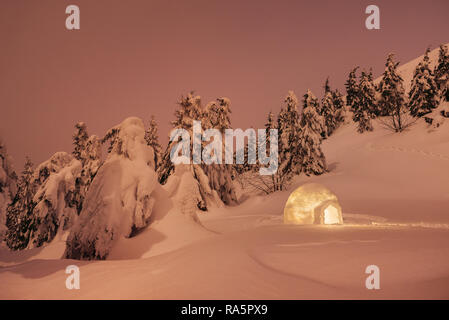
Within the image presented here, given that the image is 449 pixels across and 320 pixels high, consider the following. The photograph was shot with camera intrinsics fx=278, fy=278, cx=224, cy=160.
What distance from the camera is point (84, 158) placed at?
74.5 ft

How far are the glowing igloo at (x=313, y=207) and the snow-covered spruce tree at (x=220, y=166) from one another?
14068mm

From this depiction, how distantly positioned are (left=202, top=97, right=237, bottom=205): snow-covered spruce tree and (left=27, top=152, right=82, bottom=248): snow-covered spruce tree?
11256 millimetres

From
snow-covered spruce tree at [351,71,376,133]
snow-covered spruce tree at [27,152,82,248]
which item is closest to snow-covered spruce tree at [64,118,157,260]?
snow-covered spruce tree at [27,152,82,248]

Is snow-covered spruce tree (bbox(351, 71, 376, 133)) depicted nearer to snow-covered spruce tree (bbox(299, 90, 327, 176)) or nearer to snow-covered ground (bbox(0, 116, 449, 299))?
snow-covered spruce tree (bbox(299, 90, 327, 176))

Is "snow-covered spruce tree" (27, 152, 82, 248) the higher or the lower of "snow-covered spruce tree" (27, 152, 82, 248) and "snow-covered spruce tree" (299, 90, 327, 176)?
the lower

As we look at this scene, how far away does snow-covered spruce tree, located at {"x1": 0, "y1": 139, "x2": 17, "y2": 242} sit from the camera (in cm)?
1396

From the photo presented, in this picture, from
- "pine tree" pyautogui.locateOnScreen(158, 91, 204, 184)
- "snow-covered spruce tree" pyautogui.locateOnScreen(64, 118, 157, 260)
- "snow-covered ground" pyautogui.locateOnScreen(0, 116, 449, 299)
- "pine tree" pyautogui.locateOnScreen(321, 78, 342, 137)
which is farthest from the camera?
"pine tree" pyautogui.locateOnScreen(321, 78, 342, 137)

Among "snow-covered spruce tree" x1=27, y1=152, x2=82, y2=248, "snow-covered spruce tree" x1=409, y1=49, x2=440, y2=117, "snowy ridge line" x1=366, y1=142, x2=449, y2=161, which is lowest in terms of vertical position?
"snow-covered spruce tree" x1=27, y1=152, x2=82, y2=248

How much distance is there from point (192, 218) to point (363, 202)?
14071 millimetres

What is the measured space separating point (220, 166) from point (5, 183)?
53.2 feet
